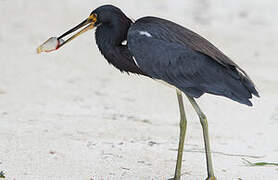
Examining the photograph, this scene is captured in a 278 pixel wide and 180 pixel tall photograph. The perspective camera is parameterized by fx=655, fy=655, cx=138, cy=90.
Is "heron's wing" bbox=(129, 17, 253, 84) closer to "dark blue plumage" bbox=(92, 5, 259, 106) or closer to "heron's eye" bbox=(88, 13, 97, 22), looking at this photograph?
"dark blue plumage" bbox=(92, 5, 259, 106)

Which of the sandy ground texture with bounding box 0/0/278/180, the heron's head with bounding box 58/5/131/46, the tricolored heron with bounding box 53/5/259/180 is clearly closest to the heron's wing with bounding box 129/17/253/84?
the tricolored heron with bounding box 53/5/259/180

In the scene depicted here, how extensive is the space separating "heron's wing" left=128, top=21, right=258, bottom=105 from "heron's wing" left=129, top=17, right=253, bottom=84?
2 centimetres

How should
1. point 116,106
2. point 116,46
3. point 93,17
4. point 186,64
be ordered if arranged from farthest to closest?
point 116,106 < point 93,17 < point 116,46 < point 186,64

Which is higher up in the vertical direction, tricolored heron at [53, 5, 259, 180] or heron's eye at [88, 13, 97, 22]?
heron's eye at [88, 13, 97, 22]

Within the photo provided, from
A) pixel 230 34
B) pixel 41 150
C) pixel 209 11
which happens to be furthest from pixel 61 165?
pixel 209 11

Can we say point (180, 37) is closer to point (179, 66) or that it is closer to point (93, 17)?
point (179, 66)

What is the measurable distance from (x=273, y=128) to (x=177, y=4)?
5100 millimetres

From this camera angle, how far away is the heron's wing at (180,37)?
4.57m

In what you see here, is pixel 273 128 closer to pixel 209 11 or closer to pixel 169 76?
pixel 169 76

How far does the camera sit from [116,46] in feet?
15.7

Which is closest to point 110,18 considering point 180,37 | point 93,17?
point 93,17

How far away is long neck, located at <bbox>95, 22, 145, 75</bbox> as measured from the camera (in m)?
4.76

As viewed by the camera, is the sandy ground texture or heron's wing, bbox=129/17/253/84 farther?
the sandy ground texture

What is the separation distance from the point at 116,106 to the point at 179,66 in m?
2.84
